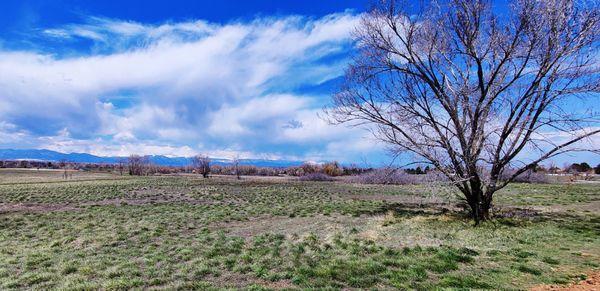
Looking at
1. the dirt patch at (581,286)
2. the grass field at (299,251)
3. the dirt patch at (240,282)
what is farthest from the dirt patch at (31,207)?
→ the dirt patch at (581,286)

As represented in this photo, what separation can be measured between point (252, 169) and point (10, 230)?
260 feet

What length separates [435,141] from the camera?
14.6 m

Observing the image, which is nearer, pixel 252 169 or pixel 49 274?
pixel 49 274

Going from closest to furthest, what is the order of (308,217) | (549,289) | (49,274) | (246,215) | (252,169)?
(549,289) < (49,274) < (308,217) < (246,215) < (252,169)

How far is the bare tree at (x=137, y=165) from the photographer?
79.0 meters

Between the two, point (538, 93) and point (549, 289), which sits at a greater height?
point (538, 93)

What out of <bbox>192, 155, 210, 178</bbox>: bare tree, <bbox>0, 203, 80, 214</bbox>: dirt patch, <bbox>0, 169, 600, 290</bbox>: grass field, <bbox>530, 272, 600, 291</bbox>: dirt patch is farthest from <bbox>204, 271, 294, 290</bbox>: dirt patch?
<bbox>192, 155, 210, 178</bbox>: bare tree

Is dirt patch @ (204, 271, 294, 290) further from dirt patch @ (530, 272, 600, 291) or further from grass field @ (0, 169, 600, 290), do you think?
dirt patch @ (530, 272, 600, 291)

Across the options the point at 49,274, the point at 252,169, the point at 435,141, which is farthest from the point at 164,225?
the point at 252,169

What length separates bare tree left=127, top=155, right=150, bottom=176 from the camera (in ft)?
259

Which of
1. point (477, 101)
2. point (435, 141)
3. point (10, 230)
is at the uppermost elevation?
point (477, 101)

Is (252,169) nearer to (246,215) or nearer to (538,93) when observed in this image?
(246,215)

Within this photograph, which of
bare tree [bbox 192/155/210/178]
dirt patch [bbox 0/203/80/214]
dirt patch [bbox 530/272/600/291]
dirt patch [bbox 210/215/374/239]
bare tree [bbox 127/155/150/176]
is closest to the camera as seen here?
dirt patch [bbox 530/272/600/291]

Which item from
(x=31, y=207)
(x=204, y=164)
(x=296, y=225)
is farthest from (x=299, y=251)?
(x=204, y=164)
